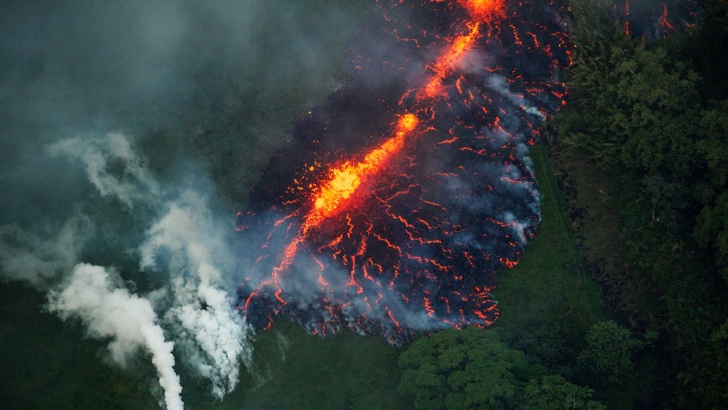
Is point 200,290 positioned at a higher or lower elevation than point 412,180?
lower

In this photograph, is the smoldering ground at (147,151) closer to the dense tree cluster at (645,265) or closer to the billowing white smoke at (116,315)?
the billowing white smoke at (116,315)

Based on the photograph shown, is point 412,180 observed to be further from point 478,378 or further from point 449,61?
point 478,378

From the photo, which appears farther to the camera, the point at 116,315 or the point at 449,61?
the point at 449,61

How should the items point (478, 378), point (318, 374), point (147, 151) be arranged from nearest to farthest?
point (478, 378)
point (318, 374)
point (147, 151)

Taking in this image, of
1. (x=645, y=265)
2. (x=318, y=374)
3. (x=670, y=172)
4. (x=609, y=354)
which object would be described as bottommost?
(x=609, y=354)

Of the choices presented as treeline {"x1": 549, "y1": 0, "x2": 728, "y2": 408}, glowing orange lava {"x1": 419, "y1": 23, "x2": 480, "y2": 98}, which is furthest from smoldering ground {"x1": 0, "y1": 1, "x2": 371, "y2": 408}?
treeline {"x1": 549, "y1": 0, "x2": 728, "y2": 408}

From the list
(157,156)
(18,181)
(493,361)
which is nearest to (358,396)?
(493,361)

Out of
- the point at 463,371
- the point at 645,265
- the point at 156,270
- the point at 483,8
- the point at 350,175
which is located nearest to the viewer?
the point at 463,371

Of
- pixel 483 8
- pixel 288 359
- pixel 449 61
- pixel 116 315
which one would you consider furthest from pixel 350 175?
pixel 116 315
